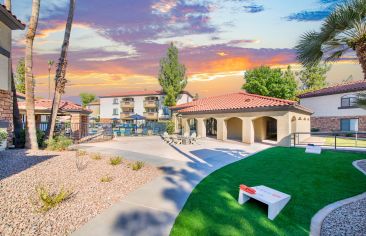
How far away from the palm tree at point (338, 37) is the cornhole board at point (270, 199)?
514cm

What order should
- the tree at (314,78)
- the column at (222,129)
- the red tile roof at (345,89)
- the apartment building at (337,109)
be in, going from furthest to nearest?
the tree at (314,78) < the apartment building at (337,109) < the red tile roof at (345,89) < the column at (222,129)

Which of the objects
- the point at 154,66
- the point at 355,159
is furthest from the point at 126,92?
the point at 355,159

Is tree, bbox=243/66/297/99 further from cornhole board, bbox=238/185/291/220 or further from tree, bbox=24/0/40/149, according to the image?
cornhole board, bbox=238/185/291/220

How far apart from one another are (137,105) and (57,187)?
5152cm

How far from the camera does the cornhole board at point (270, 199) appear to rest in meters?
5.00

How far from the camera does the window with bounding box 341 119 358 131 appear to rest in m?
25.8

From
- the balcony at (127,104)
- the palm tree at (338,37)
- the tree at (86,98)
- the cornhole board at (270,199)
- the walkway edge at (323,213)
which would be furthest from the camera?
the tree at (86,98)

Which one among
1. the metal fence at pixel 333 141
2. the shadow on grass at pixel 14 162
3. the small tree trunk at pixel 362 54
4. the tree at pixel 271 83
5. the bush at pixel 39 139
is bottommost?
the metal fence at pixel 333 141

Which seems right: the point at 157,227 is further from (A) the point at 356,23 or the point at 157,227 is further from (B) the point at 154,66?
(B) the point at 154,66

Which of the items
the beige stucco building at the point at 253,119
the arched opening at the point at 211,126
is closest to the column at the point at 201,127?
the beige stucco building at the point at 253,119

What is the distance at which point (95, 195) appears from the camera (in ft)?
19.5

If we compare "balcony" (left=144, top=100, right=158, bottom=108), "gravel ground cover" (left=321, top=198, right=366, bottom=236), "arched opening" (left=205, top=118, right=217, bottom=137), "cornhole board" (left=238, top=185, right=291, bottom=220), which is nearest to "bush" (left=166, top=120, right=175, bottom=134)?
"arched opening" (left=205, top=118, right=217, bottom=137)

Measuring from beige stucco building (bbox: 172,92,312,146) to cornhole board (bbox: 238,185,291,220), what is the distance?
12.5 meters

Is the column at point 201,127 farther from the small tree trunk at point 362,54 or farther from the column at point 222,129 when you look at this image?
the small tree trunk at point 362,54
